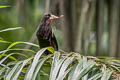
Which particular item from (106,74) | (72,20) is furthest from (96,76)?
(72,20)

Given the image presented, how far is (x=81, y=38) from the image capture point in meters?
2.22

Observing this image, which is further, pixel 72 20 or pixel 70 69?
pixel 72 20

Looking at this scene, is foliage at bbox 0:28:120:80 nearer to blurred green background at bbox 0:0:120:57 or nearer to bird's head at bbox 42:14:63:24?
bird's head at bbox 42:14:63:24

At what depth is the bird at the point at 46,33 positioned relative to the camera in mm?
1486

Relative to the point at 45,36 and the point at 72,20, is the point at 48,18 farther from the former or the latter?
the point at 72,20

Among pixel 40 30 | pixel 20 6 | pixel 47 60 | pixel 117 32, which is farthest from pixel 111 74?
pixel 117 32

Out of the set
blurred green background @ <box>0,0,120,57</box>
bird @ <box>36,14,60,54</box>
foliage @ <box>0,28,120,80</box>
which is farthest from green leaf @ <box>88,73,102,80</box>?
blurred green background @ <box>0,0,120,57</box>

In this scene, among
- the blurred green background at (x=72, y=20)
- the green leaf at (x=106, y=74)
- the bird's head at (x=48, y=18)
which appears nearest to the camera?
the green leaf at (x=106, y=74)

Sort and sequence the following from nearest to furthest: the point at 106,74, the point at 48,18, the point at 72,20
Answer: the point at 106,74 → the point at 48,18 → the point at 72,20

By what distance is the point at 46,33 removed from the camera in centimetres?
150

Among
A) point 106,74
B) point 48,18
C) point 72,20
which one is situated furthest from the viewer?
point 72,20

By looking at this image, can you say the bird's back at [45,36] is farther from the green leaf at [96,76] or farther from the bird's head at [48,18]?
the green leaf at [96,76]

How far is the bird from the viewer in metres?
1.49

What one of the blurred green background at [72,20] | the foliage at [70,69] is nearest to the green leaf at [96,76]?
the foliage at [70,69]
